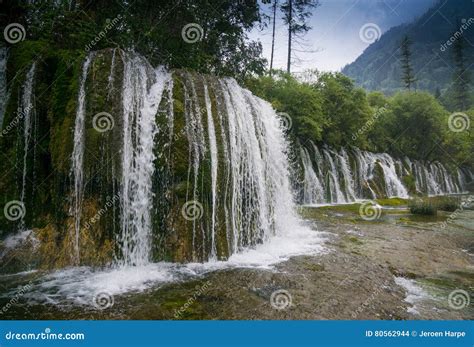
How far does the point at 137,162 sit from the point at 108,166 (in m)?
0.62

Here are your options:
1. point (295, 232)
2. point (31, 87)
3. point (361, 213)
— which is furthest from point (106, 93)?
point (361, 213)

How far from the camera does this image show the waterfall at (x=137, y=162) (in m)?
7.23

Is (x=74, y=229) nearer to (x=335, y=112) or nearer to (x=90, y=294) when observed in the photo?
(x=90, y=294)

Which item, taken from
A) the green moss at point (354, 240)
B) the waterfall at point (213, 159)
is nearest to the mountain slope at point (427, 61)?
the green moss at point (354, 240)

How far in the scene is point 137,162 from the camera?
754 cm

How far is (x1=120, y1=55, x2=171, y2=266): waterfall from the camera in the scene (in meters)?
7.23

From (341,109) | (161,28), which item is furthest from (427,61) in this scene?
(161,28)

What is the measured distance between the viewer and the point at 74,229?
725 centimetres

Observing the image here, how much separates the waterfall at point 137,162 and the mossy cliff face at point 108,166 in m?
0.05

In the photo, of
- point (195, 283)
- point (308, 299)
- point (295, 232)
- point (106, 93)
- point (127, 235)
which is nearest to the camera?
point (308, 299)

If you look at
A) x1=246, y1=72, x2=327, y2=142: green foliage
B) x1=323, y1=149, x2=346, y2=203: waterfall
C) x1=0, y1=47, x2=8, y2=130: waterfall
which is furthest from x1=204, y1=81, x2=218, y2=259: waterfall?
x1=323, y1=149, x2=346, y2=203: waterfall

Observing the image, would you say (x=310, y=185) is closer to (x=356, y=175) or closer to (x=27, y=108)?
(x=356, y=175)

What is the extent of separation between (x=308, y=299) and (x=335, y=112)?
69.5 feet

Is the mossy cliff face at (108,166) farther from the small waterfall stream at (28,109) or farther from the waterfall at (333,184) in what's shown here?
the waterfall at (333,184)
